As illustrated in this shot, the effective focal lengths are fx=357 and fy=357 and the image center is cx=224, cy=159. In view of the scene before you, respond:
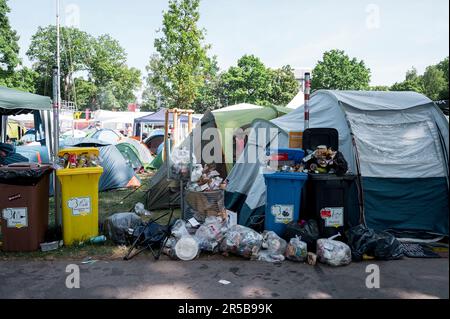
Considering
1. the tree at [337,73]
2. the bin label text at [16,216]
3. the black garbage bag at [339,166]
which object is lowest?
the bin label text at [16,216]

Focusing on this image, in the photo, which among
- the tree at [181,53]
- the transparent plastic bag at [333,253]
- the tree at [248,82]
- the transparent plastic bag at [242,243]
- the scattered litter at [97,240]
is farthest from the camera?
the tree at [248,82]

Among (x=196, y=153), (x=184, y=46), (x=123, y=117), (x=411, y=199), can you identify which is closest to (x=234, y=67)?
(x=123, y=117)

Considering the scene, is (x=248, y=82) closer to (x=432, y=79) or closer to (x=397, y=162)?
(x=432, y=79)

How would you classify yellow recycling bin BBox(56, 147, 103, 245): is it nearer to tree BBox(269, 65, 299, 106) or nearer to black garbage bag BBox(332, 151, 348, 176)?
black garbage bag BBox(332, 151, 348, 176)

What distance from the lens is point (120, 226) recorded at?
4.98 metres

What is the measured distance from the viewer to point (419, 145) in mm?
5234

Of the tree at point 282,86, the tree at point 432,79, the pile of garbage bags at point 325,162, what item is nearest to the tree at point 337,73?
the tree at point 282,86

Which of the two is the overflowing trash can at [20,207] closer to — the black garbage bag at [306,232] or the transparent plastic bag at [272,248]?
the transparent plastic bag at [272,248]

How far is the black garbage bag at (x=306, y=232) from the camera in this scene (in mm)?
4426

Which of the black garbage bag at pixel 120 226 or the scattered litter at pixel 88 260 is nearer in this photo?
the scattered litter at pixel 88 260

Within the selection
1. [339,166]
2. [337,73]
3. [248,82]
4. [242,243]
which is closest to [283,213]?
[242,243]

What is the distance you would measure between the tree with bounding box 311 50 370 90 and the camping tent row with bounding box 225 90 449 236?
40225 millimetres

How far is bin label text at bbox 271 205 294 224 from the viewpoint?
474cm

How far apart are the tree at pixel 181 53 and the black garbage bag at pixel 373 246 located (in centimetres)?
1561
